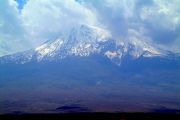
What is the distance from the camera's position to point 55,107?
7840 inches

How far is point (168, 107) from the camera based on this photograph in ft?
655

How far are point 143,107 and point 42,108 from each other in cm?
5306

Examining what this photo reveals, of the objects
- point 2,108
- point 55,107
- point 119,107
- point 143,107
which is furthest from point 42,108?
point 143,107

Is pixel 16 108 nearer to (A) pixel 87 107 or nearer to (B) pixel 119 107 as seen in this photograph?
(A) pixel 87 107

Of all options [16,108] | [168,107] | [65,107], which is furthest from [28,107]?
[168,107]

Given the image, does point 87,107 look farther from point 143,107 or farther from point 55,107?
point 143,107

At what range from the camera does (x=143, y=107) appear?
19900 cm

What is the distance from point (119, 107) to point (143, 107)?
13135 mm

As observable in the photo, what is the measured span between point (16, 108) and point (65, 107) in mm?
25327

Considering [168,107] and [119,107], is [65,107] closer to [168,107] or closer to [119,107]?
[119,107]

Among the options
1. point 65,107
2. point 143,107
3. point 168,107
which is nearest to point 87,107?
point 65,107

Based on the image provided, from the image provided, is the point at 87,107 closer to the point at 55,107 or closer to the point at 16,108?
the point at 55,107

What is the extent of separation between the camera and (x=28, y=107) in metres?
197

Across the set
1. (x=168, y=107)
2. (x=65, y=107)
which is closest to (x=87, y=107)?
(x=65, y=107)
